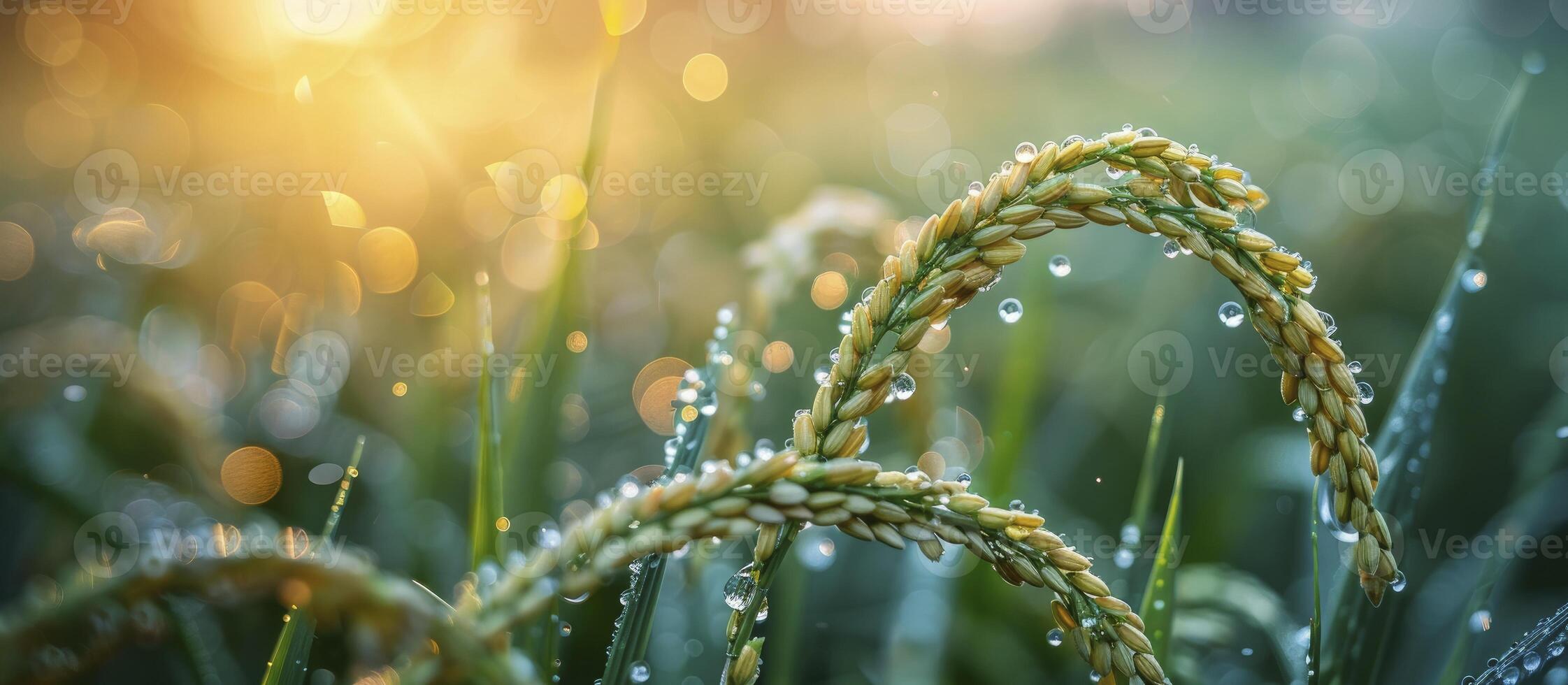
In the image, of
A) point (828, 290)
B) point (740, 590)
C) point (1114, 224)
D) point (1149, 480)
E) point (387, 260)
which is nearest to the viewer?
point (1114, 224)

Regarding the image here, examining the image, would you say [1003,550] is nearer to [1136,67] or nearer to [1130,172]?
[1130,172]

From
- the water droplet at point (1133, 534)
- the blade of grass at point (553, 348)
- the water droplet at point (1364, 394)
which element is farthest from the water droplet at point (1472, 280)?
the blade of grass at point (553, 348)

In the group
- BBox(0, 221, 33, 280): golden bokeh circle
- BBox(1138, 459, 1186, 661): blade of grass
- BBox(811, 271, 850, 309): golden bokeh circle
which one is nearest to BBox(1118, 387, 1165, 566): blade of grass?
BBox(1138, 459, 1186, 661): blade of grass

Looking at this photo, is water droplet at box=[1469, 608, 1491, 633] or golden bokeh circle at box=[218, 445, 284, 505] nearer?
water droplet at box=[1469, 608, 1491, 633]

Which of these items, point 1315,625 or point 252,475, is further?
point 252,475

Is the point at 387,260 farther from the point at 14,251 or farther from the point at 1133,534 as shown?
the point at 1133,534

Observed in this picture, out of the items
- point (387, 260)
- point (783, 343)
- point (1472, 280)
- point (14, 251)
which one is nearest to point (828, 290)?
point (783, 343)

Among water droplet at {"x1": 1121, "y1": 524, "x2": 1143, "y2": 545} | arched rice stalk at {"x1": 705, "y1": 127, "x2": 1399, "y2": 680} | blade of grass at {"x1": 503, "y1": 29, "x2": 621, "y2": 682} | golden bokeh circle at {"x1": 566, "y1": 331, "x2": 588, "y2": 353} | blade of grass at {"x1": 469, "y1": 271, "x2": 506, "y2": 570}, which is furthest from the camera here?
golden bokeh circle at {"x1": 566, "y1": 331, "x2": 588, "y2": 353}

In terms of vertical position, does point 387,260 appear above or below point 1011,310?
above

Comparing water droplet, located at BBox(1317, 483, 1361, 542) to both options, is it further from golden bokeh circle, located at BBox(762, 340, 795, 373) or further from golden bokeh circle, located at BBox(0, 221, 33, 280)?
golden bokeh circle, located at BBox(0, 221, 33, 280)
